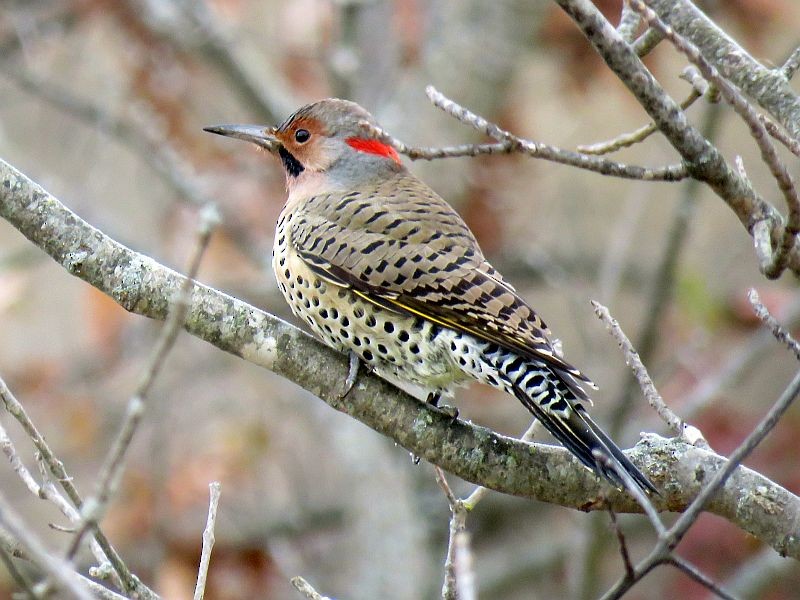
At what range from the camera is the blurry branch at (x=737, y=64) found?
2424 millimetres

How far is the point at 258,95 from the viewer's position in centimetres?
689

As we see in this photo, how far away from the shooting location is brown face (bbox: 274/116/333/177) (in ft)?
13.5

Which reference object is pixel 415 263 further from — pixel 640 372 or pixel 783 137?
pixel 783 137

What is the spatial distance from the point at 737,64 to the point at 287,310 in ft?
16.0

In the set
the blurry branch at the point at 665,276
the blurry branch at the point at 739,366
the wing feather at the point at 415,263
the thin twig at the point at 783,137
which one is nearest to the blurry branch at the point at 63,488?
the wing feather at the point at 415,263

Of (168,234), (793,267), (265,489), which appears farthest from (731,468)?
(265,489)

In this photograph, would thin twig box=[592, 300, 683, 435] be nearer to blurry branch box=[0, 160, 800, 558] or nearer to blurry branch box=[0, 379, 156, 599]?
blurry branch box=[0, 160, 800, 558]

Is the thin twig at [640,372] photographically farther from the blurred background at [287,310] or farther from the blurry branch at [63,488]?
the blurred background at [287,310]

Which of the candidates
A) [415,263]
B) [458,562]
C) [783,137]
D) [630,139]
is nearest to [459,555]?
[458,562]

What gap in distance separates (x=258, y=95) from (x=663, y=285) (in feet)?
8.85

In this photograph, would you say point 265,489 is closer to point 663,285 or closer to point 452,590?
point 663,285

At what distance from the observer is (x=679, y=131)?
223 cm

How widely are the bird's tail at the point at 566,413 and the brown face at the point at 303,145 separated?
1.35 m

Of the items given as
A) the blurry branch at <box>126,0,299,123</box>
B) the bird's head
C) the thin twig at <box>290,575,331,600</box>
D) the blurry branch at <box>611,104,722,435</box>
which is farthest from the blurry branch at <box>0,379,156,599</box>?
the blurry branch at <box>126,0,299,123</box>
